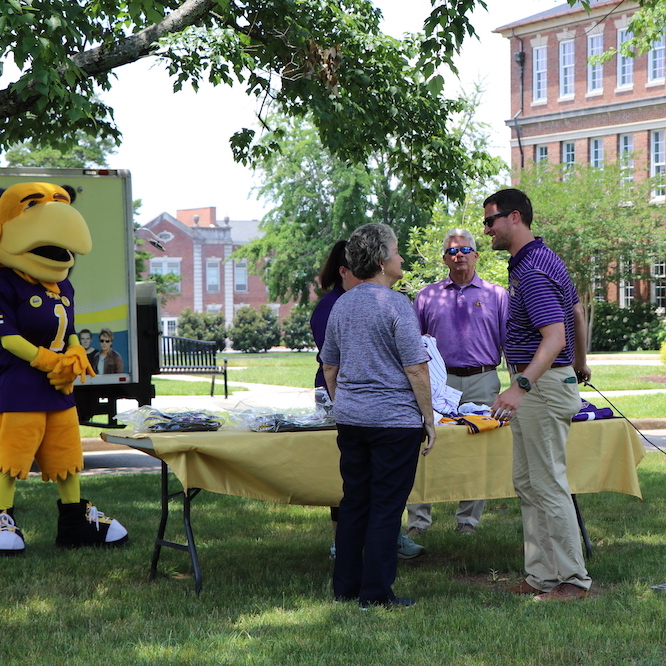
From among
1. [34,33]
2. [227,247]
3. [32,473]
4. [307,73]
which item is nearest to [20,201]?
[34,33]

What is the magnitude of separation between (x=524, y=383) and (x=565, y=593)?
117 cm

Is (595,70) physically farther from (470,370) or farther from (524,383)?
(524,383)

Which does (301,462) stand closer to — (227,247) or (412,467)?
(412,467)

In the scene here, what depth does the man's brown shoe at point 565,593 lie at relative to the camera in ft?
16.2

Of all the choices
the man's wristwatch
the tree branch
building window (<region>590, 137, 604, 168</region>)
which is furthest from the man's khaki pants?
building window (<region>590, 137, 604, 168</region>)

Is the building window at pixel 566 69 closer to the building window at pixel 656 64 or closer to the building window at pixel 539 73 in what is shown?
the building window at pixel 539 73

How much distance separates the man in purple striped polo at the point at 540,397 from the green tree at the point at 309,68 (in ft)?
10.6

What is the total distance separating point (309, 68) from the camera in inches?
390

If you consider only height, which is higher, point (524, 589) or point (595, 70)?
point (595, 70)

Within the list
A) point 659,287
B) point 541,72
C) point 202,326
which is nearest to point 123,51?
point 659,287

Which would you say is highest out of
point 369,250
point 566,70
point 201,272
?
point 566,70

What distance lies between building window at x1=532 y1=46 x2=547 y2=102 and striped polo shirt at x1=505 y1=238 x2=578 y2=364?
40792 millimetres

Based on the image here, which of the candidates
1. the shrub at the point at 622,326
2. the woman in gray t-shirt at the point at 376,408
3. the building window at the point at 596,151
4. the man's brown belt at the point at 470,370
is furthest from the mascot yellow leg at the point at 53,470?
the building window at the point at 596,151

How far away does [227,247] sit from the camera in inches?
3066
